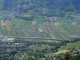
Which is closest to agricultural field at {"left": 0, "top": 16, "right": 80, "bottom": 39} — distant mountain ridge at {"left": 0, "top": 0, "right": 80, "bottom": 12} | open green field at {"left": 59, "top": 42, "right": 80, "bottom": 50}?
distant mountain ridge at {"left": 0, "top": 0, "right": 80, "bottom": 12}

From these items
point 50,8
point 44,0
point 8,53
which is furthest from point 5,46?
point 44,0

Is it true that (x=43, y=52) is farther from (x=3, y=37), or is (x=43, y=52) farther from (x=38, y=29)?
(x=38, y=29)

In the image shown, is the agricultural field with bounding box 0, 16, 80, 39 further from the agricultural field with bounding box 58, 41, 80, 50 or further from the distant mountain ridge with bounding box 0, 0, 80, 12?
the agricultural field with bounding box 58, 41, 80, 50

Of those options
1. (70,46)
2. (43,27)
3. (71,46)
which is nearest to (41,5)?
(43,27)

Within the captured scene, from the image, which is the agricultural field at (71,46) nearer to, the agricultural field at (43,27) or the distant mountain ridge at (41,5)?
the agricultural field at (43,27)

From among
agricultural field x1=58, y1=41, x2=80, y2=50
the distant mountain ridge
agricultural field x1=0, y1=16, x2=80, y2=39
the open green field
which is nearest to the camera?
agricultural field x1=58, y1=41, x2=80, y2=50

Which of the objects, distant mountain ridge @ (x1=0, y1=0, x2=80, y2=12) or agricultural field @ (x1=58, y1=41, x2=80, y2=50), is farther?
distant mountain ridge @ (x1=0, y1=0, x2=80, y2=12)
